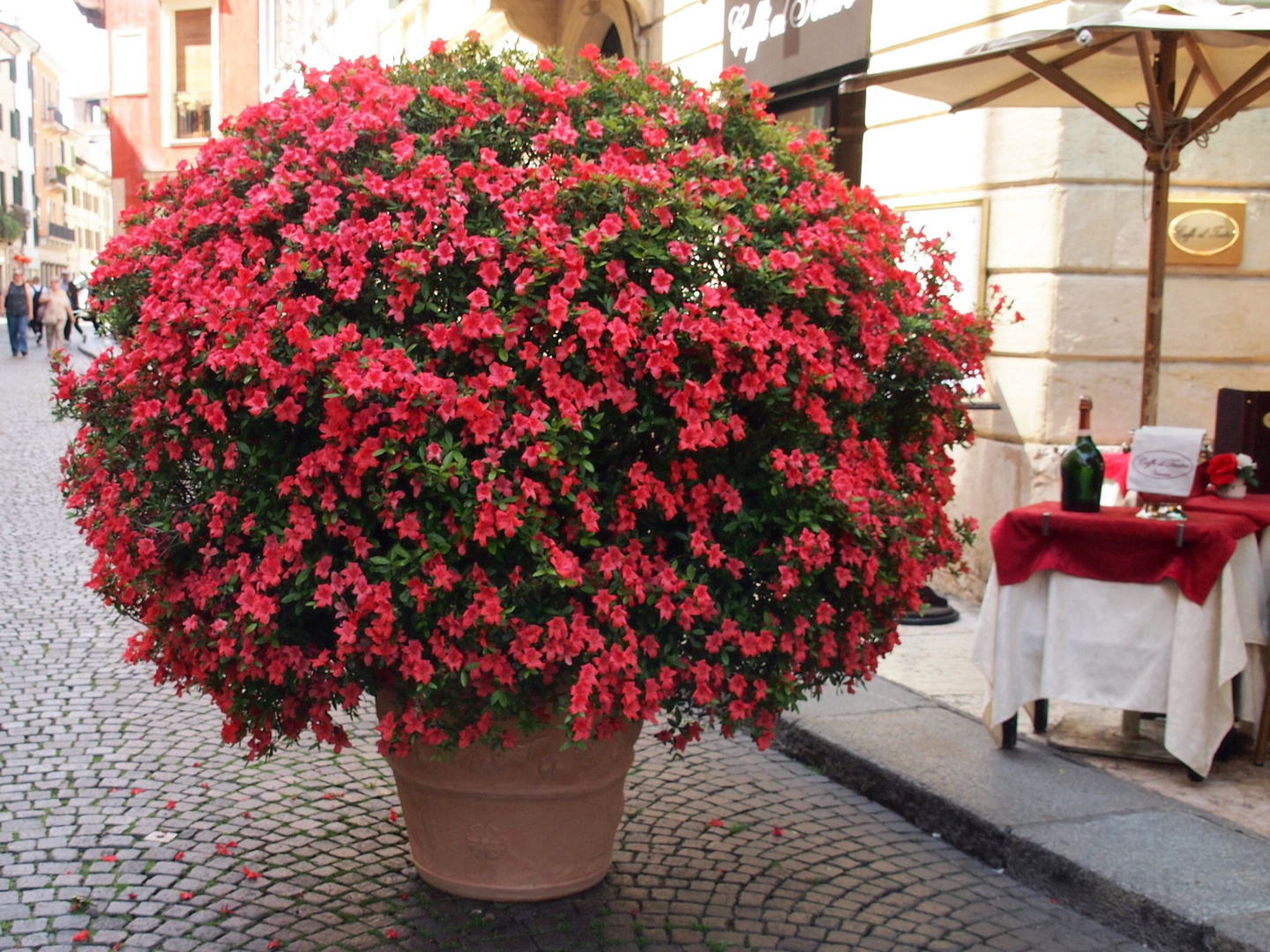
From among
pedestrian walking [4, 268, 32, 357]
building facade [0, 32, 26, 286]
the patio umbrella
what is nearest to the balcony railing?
pedestrian walking [4, 268, 32, 357]

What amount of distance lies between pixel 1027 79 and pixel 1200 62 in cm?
73

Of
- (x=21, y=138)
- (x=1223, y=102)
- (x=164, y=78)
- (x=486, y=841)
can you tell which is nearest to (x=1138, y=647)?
(x=1223, y=102)

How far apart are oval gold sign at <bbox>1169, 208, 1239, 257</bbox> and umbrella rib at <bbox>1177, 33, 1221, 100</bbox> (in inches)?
49.4

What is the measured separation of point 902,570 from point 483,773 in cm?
115

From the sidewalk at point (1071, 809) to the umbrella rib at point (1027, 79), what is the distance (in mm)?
2469

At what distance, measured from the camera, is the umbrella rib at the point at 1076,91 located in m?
5.12

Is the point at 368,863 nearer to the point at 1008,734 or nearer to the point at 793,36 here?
the point at 1008,734

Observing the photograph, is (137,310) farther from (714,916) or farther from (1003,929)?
(1003,929)

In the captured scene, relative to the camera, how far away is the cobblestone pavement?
3496mm

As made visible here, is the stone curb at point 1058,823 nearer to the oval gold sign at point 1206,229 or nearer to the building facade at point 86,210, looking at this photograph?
the oval gold sign at point 1206,229

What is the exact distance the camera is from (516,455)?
118 inches

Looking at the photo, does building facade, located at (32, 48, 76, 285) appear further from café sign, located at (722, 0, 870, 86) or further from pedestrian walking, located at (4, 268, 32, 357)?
café sign, located at (722, 0, 870, 86)

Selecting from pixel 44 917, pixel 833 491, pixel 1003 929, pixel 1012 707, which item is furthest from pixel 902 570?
pixel 44 917

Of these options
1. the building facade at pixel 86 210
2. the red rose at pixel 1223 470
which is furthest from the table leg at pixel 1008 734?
the building facade at pixel 86 210
